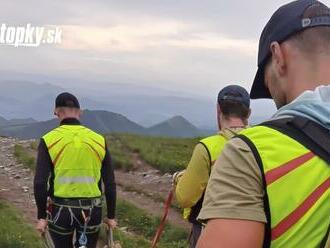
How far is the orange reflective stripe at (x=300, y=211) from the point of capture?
1.89m

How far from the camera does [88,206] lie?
22.4 ft

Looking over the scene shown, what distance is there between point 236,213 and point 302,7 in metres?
0.82

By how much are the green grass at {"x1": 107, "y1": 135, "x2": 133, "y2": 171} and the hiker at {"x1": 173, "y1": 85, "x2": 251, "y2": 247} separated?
18.6 meters

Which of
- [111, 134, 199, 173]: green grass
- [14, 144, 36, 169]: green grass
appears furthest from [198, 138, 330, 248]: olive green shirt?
[14, 144, 36, 169]: green grass

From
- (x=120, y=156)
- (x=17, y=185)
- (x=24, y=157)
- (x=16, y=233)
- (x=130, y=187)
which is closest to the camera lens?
(x=16, y=233)

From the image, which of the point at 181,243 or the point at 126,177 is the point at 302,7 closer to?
the point at 181,243

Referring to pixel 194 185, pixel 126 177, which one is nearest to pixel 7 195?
pixel 126 177

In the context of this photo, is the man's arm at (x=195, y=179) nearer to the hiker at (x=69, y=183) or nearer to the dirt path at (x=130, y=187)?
the hiker at (x=69, y=183)

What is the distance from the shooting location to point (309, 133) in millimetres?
1937

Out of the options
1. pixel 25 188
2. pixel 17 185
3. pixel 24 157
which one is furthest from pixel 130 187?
pixel 24 157

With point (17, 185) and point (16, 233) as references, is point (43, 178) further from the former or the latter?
point (17, 185)

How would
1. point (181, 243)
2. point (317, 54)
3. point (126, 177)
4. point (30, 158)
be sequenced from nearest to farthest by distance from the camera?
point (317, 54)
point (181, 243)
point (126, 177)
point (30, 158)

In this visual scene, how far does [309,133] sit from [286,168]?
140 mm

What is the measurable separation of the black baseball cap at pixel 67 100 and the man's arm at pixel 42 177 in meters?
0.54
